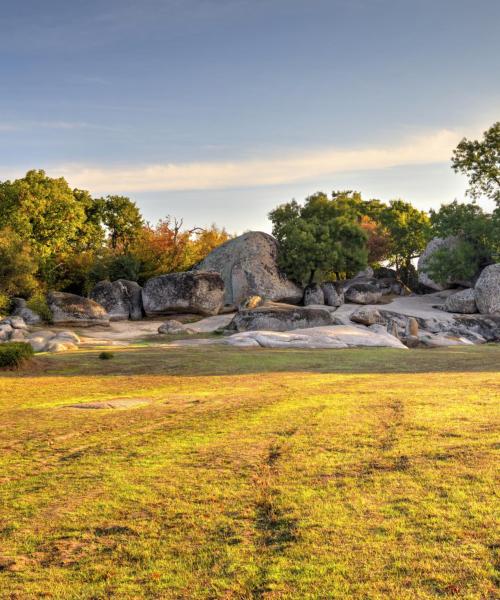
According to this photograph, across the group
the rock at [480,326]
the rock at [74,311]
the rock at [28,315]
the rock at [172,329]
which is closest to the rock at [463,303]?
the rock at [480,326]

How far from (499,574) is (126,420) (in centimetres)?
641

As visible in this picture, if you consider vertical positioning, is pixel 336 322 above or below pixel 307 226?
below

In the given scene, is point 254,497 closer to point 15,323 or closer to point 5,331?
point 5,331

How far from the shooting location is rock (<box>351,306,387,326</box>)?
33500 mm

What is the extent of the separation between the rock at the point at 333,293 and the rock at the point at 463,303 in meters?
7.81

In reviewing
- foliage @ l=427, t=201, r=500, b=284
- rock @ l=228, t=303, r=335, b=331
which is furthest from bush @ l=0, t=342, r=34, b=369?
foliage @ l=427, t=201, r=500, b=284

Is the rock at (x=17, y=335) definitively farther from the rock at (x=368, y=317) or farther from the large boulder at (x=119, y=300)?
the rock at (x=368, y=317)

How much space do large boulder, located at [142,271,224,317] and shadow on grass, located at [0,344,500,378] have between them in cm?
1945

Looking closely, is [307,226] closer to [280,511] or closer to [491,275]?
[491,275]

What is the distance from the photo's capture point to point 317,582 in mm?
4047

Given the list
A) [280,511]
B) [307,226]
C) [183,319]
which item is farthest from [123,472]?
[307,226]

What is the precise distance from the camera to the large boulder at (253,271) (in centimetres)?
4747

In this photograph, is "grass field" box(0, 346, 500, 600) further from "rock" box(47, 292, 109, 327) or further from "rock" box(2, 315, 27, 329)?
"rock" box(47, 292, 109, 327)

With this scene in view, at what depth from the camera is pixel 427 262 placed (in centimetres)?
5059
